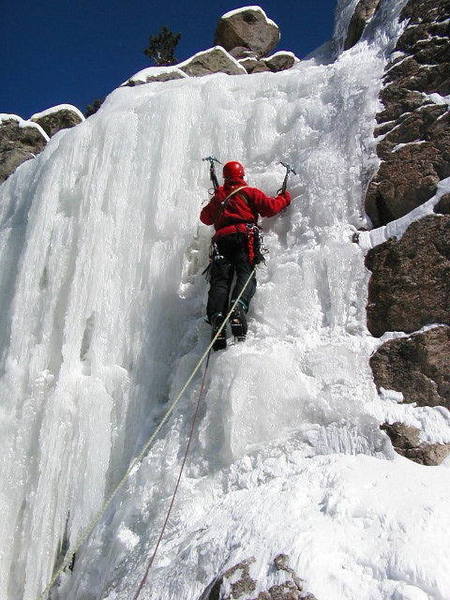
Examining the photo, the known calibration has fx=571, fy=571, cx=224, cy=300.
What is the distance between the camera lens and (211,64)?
32.1 feet

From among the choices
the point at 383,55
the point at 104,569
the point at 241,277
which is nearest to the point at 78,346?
the point at 241,277

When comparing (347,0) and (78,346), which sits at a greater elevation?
(347,0)

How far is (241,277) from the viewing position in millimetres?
4270

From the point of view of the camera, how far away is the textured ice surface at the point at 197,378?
2781 millimetres

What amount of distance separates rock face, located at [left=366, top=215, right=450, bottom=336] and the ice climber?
2.93ft

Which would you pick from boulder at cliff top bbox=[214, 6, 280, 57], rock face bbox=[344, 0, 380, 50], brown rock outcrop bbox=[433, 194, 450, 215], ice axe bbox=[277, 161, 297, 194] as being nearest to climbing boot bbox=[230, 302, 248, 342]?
ice axe bbox=[277, 161, 297, 194]

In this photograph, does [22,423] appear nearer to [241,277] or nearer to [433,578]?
[241,277]

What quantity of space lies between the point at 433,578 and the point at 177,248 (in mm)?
3435

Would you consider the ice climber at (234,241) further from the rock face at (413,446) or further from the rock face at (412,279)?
the rock face at (413,446)

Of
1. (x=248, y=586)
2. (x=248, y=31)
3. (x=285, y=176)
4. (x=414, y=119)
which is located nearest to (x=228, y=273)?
(x=285, y=176)

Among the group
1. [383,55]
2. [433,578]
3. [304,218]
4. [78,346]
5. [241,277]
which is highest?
[383,55]

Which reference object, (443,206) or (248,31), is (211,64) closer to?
(248,31)

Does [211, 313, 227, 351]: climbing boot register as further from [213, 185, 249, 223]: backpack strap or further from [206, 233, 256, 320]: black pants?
[213, 185, 249, 223]: backpack strap

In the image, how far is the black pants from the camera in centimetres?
414
